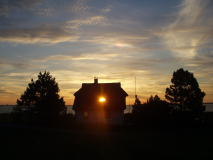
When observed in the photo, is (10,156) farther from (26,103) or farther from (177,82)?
(177,82)

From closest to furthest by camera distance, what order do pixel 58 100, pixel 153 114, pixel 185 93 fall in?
pixel 153 114 < pixel 58 100 < pixel 185 93

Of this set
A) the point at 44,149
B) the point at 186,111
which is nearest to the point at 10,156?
the point at 44,149

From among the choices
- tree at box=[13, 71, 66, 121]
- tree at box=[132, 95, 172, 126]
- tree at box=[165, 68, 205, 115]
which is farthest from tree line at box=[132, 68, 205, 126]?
tree at box=[13, 71, 66, 121]

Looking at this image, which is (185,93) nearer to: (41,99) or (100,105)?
(100,105)

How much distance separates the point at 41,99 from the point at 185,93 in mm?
25873

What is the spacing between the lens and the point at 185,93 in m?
38.6

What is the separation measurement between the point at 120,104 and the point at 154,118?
6737mm

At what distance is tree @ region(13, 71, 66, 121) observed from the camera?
3681cm

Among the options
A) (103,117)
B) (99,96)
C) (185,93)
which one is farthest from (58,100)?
(185,93)

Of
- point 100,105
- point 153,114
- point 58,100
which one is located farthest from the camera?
point 58,100

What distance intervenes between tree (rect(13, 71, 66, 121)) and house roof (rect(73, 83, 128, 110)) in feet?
12.3

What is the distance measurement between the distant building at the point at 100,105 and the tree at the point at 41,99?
12.3 ft

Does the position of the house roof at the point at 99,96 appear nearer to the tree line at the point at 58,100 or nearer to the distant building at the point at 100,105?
the distant building at the point at 100,105

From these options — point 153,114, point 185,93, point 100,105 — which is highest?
point 185,93
